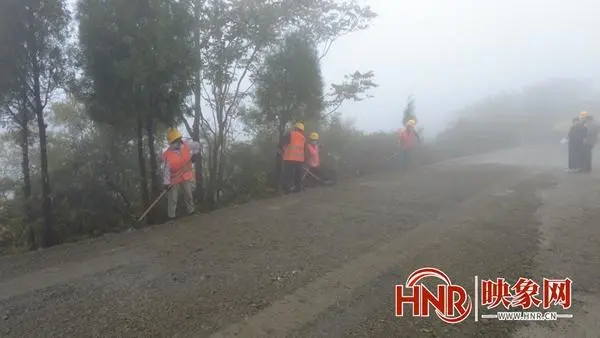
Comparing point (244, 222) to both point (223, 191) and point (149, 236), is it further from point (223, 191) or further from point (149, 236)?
point (223, 191)

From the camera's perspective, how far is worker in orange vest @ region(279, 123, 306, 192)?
11.7 meters

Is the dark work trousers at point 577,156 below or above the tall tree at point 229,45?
below

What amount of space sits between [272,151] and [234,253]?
8.53m

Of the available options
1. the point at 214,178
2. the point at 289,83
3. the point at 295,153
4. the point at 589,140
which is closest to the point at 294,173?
the point at 295,153

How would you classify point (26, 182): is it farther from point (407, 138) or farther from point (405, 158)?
point (405, 158)

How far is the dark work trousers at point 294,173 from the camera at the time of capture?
1196 centimetres

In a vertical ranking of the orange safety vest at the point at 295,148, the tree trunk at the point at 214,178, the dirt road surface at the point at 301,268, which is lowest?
the dirt road surface at the point at 301,268

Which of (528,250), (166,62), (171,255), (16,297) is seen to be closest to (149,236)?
(171,255)

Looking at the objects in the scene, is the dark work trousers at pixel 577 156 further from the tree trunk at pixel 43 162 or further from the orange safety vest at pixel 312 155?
the tree trunk at pixel 43 162

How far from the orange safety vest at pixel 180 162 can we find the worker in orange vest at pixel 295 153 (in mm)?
3247

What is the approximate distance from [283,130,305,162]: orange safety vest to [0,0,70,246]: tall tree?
5.41m

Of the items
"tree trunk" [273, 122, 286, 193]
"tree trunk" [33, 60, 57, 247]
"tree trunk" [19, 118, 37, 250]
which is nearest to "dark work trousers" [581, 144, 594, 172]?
"tree trunk" [273, 122, 286, 193]

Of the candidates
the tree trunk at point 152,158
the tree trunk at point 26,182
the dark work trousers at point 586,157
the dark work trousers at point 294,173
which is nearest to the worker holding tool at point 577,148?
the dark work trousers at point 586,157

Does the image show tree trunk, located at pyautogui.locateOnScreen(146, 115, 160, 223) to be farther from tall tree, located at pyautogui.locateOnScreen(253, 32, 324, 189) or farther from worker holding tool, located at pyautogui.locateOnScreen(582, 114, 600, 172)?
worker holding tool, located at pyautogui.locateOnScreen(582, 114, 600, 172)
